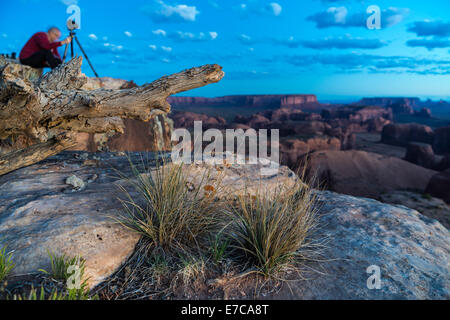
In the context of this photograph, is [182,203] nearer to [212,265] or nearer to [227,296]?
[212,265]

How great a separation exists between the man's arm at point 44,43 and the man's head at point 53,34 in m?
0.10

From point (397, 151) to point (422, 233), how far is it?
1657 inches

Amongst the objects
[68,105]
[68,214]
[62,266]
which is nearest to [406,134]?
[68,105]

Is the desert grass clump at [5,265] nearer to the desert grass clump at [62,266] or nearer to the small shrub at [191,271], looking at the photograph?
the desert grass clump at [62,266]

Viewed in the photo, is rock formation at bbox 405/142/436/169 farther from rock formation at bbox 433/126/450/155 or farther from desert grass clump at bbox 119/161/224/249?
desert grass clump at bbox 119/161/224/249

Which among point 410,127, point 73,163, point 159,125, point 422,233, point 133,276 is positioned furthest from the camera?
point 410,127

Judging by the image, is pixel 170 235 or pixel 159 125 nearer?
pixel 170 235

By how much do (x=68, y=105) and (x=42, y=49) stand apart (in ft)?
17.9

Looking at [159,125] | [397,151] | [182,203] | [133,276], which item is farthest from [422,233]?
[397,151]

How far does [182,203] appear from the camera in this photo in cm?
302

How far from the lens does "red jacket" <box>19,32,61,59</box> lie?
763 cm

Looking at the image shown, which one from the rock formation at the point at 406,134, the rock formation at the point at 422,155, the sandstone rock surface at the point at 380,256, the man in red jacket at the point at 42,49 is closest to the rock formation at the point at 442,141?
the rock formation at the point at 406,134

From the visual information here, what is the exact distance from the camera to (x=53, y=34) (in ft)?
25.2

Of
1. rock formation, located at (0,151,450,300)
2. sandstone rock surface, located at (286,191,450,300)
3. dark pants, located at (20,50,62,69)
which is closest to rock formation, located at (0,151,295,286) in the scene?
rock formation, located at (0,151,450,300)
